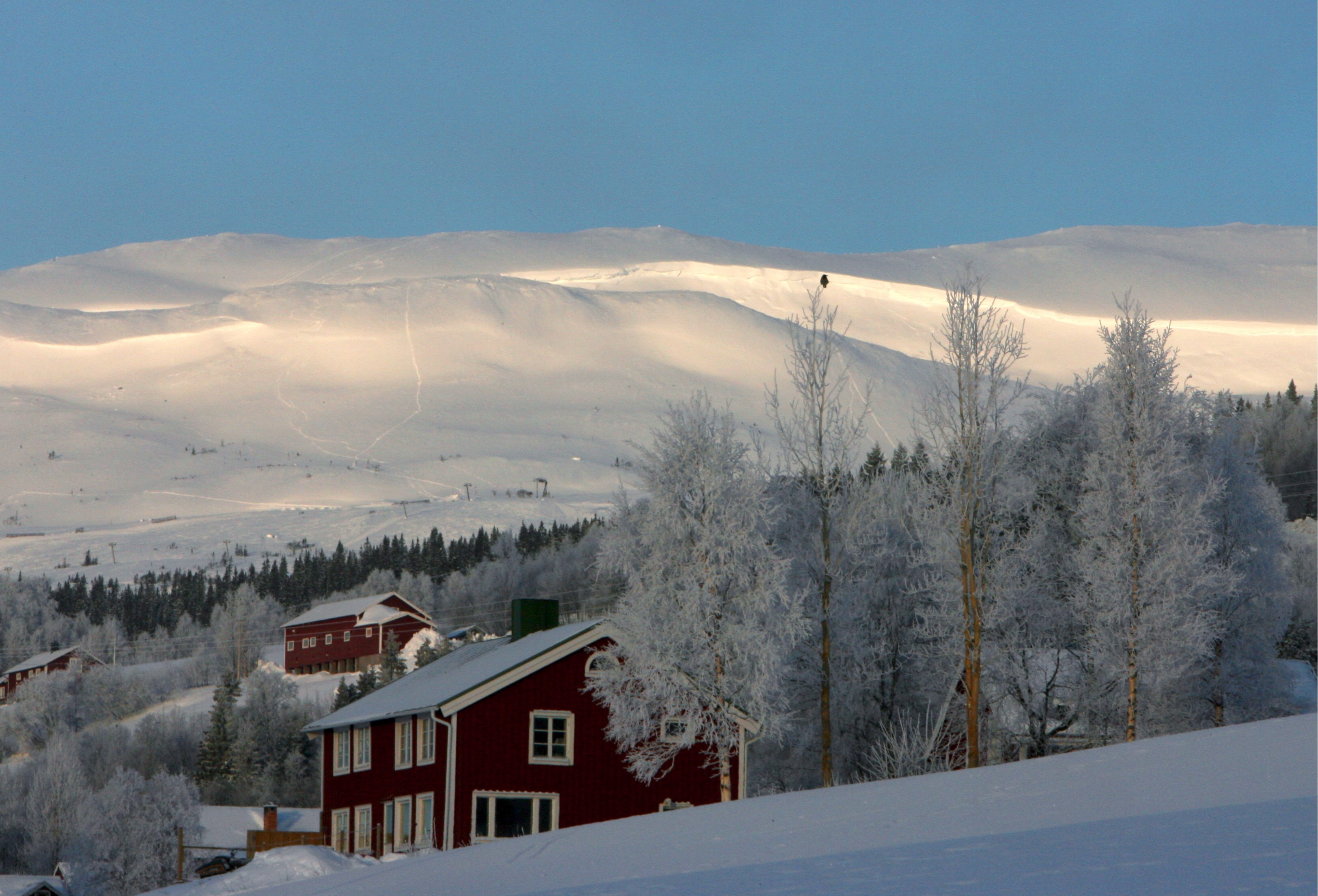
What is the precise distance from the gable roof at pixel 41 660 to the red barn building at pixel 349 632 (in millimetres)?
17936

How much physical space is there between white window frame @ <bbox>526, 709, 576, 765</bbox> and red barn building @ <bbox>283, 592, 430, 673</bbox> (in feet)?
240

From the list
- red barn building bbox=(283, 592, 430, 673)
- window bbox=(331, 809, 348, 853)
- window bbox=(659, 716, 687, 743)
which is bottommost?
red barn building bbox=(283, 592, 430, 673)

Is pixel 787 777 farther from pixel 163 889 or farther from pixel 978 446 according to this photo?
pixel 163 889

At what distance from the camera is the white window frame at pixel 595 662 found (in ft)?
108

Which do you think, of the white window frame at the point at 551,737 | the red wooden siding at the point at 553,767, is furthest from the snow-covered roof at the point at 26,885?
the white window frame at the point at 551,737

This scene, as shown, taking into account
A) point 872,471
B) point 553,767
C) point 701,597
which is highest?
point 872,471

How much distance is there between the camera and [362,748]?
38.4 meters

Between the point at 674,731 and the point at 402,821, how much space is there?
7.17 metres

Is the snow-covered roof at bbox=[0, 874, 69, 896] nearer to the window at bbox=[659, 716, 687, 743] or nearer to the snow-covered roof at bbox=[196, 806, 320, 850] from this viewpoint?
the snow-covered roof at bbox=[196, 806, 320, 850]

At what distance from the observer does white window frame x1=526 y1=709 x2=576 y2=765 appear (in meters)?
33.9

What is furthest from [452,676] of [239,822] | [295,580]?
[295,580]

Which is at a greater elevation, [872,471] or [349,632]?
[872,471]

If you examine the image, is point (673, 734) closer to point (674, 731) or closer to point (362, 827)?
point (674, 731)

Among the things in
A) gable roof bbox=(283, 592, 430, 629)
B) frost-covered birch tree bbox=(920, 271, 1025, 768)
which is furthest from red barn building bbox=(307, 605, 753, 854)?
gable roof bbox=(283, 592, 430, 629)
